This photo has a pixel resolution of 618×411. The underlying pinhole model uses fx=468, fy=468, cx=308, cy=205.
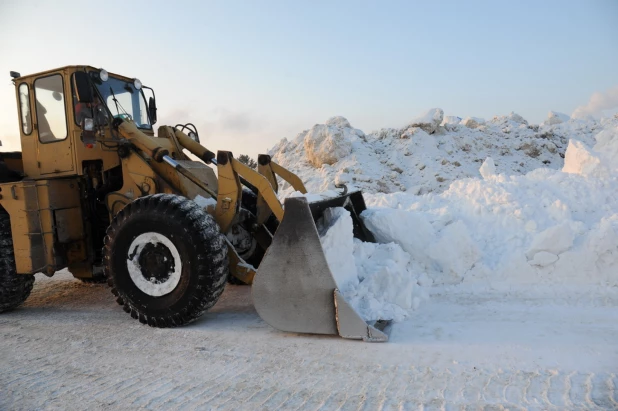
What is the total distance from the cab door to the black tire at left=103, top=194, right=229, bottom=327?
145cm

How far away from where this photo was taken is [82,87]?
5316 mm

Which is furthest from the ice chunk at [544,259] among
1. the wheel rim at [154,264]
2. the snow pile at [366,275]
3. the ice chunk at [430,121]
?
the ice chunk at [430,121]

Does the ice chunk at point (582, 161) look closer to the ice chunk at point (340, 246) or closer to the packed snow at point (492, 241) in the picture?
the packed snow at point (492, 241)

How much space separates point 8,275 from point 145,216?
7.74 feet

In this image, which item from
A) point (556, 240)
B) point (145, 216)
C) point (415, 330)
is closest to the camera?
point (415, 330)

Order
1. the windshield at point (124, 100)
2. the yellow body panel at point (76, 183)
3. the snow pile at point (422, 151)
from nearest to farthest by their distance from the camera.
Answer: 1. the yellow body panel at point (76, 183)
2. the windshield at point (124, 100)
3. the snow pile at point (422, 151)

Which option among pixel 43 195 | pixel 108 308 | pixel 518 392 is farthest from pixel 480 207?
pixel 43 195

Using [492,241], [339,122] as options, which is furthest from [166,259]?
[339,122]

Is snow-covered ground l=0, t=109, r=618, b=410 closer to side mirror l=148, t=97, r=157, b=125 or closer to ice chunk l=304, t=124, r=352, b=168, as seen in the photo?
side mirror l=148, t=97, r=157, b=125

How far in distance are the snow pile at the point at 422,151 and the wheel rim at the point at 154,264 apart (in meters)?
9.10

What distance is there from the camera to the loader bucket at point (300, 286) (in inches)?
169

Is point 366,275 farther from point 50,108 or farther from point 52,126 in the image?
point 50,108

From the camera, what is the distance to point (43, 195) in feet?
18.7

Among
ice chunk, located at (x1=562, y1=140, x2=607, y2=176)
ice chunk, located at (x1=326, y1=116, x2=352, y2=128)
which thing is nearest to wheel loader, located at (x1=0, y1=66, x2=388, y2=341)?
ice chunk, located at (x1=562, y1=140, x2=607, y2=176)
